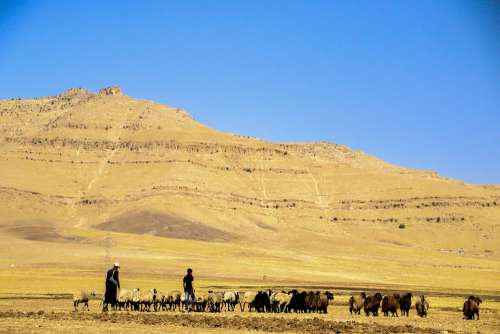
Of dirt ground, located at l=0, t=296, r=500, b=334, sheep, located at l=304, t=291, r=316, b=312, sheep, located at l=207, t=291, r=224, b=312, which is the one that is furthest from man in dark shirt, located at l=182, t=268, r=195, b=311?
sheep, located at l=304, t=291, r=316, b=312

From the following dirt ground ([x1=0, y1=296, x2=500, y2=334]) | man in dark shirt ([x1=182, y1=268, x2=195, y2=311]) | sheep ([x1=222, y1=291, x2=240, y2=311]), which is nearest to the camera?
dirt ground ([x1=0, y1=296, x2=500, y2=334])

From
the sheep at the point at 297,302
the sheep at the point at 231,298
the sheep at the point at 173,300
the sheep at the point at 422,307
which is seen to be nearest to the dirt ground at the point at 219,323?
the sheep at the point at 422,307

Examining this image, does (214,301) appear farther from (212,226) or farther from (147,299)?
(212,226)

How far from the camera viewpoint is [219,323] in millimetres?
30312

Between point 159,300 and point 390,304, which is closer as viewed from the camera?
point 390,304

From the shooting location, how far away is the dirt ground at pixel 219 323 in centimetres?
2800

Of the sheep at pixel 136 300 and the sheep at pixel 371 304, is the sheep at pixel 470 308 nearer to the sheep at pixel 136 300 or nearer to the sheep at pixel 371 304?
the sheep at pixel 371 304

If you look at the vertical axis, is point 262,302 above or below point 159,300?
above

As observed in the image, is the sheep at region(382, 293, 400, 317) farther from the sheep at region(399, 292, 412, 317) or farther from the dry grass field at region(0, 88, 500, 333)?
the dry grass field at region(0, 88, 500, 333)

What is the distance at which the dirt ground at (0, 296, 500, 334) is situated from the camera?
28000 millimetres

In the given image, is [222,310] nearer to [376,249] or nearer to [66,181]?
[376,249]

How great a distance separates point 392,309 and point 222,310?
7209 mm

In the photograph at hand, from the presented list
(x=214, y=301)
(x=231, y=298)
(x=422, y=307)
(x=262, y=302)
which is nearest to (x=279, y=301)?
(x=262, y=302)

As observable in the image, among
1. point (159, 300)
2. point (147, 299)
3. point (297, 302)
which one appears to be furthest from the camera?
point (159, 300)
